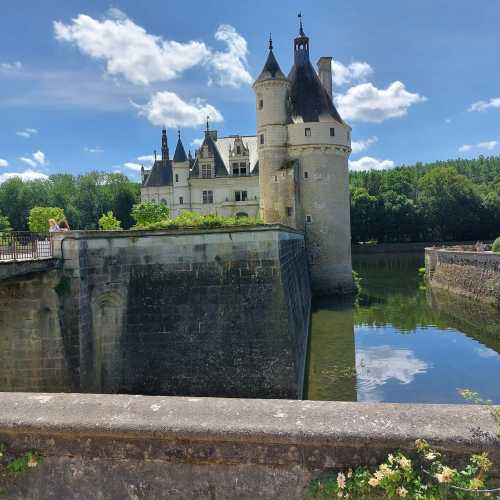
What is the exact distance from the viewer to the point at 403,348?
59.1 feet

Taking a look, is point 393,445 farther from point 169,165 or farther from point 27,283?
point 169,165

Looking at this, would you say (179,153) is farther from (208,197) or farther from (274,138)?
(274,138)

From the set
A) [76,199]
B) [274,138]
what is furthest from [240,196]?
[76,199]

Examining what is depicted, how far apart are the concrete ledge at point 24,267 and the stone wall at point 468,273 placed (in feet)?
75.1

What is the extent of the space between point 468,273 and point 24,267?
26.8 metres

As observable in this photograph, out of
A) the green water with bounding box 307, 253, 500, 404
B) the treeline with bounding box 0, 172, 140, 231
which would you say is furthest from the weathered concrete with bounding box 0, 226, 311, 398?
the treeline with bounding box 0, 172, 140, 231

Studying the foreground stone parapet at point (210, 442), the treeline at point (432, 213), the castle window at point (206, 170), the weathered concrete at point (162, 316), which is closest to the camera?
the foreground stone parapet at point (210, 442)

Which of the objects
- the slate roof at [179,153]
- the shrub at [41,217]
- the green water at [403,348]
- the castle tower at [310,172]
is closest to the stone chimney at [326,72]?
the castle tower at [310,172]

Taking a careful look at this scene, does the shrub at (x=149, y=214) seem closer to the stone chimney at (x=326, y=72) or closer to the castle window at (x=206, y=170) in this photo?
the castle window at (x=206, y=170)

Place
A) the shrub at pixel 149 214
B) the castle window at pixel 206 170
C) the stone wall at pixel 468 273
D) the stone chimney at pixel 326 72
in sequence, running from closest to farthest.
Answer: the stone wall at pixel 468 273 → the stone chimney at pixel 326 72 → the shrub at pixel 149 214 → the castle window at pixel 206 170

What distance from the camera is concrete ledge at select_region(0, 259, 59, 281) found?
29.3 feet

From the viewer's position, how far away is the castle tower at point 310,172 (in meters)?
29.2

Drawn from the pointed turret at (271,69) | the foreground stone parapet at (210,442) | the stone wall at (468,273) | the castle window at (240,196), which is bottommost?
the stone wall at (468,273)

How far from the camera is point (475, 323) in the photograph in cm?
2214
